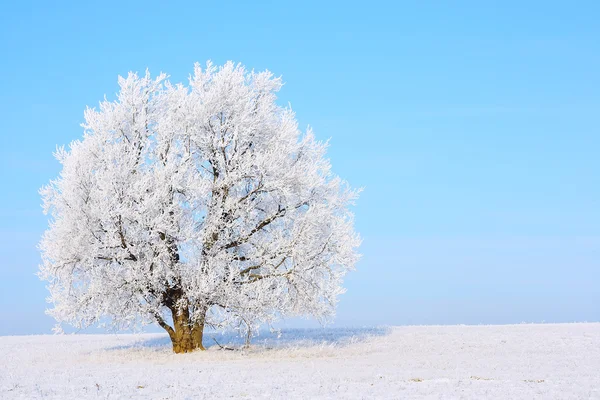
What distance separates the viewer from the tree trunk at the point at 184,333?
29.0 m

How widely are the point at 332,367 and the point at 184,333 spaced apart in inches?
336

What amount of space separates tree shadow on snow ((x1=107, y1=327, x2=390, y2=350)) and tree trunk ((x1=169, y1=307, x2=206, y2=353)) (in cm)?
206

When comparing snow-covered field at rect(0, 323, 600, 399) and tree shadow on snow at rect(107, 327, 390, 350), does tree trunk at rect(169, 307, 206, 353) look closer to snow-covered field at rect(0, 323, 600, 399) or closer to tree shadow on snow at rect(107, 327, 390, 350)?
snow-covered field at rect(0, 323, 600, 399)

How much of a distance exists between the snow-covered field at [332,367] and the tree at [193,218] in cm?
232

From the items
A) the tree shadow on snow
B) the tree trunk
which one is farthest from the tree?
the tree shadow on snow

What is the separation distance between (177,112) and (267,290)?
866 cm

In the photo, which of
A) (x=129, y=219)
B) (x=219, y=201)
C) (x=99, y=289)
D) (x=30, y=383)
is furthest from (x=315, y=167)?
(x=30, y=383)

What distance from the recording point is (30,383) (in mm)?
18969

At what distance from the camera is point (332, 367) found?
23.1 metres

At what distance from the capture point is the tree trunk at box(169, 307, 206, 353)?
95.1ft

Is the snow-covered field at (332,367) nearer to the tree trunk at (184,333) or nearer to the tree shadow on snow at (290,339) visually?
the tree shadow on snow at (290,339)

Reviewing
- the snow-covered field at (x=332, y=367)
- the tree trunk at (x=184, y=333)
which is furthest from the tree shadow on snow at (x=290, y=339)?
the tree trunk at (x=184, y=333)

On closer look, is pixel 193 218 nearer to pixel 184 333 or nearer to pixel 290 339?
pixel 184 333

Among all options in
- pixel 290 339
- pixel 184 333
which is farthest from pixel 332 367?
pixel 290 339
